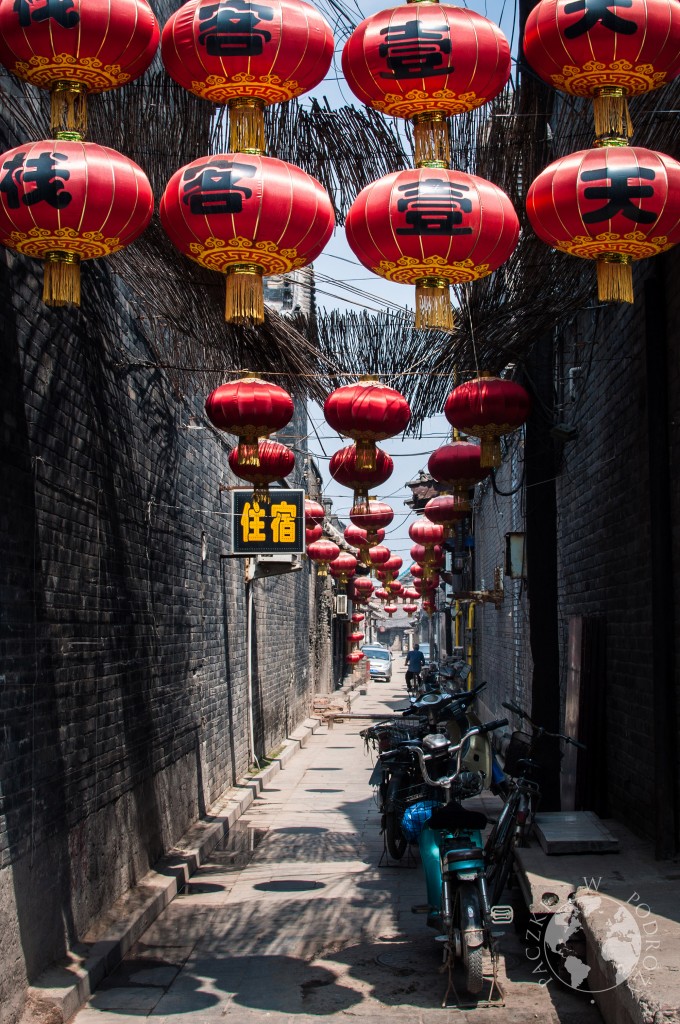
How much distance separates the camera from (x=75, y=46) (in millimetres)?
4496

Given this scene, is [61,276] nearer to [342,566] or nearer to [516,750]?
[516,750]

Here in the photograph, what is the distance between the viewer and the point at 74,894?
21.8 ft

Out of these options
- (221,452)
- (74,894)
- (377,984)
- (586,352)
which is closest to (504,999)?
(377,984)

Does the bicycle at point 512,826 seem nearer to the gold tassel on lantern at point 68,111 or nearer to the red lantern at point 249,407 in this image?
the red lantern at point 249,407

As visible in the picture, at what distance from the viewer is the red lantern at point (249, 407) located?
8.34 meters

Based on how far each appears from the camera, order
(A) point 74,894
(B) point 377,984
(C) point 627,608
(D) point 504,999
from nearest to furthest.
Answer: (D) point 504,999, (B) point 377,984, (A) point 74,894, (C) point 627,608

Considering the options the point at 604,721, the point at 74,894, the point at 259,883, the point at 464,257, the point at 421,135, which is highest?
the point at 421,135

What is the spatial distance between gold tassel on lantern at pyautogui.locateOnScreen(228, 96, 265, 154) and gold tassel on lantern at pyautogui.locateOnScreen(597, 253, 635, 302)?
5.52 ft

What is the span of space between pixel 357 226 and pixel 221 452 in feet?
28.9

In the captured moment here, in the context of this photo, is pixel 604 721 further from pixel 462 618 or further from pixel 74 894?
pixel 462 618

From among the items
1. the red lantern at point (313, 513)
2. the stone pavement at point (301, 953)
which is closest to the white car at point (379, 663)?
the red lantern at point (313, 513)

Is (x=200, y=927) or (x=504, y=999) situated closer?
(x=504, y=999)

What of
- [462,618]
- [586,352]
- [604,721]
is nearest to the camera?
[604,721]

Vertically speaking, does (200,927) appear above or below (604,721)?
below
